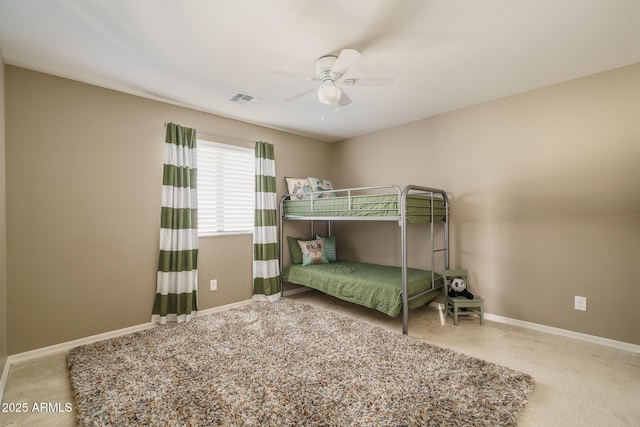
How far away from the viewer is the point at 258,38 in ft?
6.52

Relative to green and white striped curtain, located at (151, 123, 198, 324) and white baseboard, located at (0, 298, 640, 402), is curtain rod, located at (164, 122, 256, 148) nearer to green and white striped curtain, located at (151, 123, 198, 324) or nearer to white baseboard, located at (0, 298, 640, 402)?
green and white striped curtain, located at (151, 123, 198, 324)

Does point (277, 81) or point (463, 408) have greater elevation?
point (277, 81)

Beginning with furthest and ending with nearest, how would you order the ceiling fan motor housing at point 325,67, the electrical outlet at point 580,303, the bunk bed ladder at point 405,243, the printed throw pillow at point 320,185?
1. the printed throw pillow at point 320,185
2. the bunk bed ladder at point 405,243
3. the electrical outlet at point 580,303
4. the ceiling fan motor housing at point 325,67

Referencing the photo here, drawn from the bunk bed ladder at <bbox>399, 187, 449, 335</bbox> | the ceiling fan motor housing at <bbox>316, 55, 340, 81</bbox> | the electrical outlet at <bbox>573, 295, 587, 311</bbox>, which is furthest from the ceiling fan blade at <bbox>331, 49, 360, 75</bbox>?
the electrical outlet at <bbox>573, 295, 587, 311</bbox>

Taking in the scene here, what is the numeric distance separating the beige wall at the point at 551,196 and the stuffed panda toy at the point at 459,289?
0.62 feet

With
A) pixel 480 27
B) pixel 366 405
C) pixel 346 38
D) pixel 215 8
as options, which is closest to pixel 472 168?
pixel 480 27

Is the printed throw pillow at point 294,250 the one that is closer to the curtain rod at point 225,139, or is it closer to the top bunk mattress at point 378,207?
the top bunk mattress at point 378,207

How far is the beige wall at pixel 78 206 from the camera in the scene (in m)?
2.34

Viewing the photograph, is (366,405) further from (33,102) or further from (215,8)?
(33,102)

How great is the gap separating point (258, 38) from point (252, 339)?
2.43 meters

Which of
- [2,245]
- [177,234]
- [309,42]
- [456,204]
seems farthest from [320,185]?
[2,245]

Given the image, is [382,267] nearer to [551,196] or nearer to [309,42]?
[551,196]

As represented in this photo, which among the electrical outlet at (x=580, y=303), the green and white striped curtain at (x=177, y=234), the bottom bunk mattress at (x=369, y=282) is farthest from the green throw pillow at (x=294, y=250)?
the electrical outlet at (x=580, y=303)

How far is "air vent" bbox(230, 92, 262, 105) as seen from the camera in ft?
9.66
